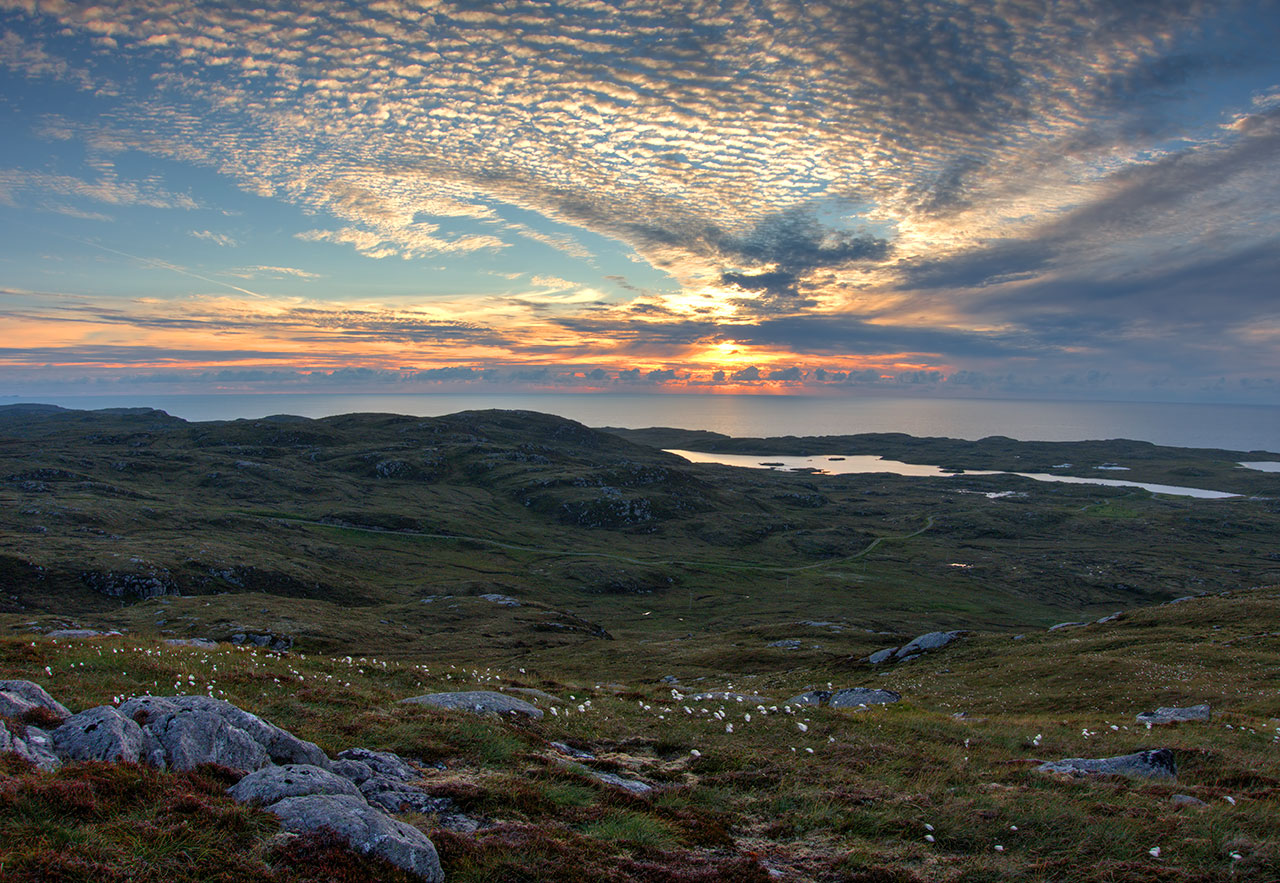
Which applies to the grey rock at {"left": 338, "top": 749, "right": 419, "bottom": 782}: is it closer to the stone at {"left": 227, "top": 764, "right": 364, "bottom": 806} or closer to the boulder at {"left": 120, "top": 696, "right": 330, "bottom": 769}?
the boulder at {"left": 120, "top": 696, "right": 330, "bottom": 769}

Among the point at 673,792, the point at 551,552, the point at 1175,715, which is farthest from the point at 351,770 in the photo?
the point at 551,552

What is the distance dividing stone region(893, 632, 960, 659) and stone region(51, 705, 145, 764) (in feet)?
194

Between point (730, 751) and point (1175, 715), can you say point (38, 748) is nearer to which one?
point (730, 751)

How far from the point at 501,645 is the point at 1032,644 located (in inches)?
2423

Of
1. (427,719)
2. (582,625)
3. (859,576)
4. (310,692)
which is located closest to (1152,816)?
(427,719)

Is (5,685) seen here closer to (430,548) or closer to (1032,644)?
(1032,644)

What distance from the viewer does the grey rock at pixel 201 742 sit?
12414mm

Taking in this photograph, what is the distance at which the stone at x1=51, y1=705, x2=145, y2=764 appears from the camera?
11914mm

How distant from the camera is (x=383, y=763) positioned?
14625 millimetres

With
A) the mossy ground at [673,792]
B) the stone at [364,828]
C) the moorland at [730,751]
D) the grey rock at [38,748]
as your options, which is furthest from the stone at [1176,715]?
the grey rock at [38,748]

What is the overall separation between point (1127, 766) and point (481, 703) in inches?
852

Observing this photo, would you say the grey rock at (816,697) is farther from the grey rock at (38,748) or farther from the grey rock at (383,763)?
the grey rock at (38,748)

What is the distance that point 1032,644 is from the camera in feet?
186

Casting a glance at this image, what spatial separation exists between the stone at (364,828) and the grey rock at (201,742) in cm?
289
